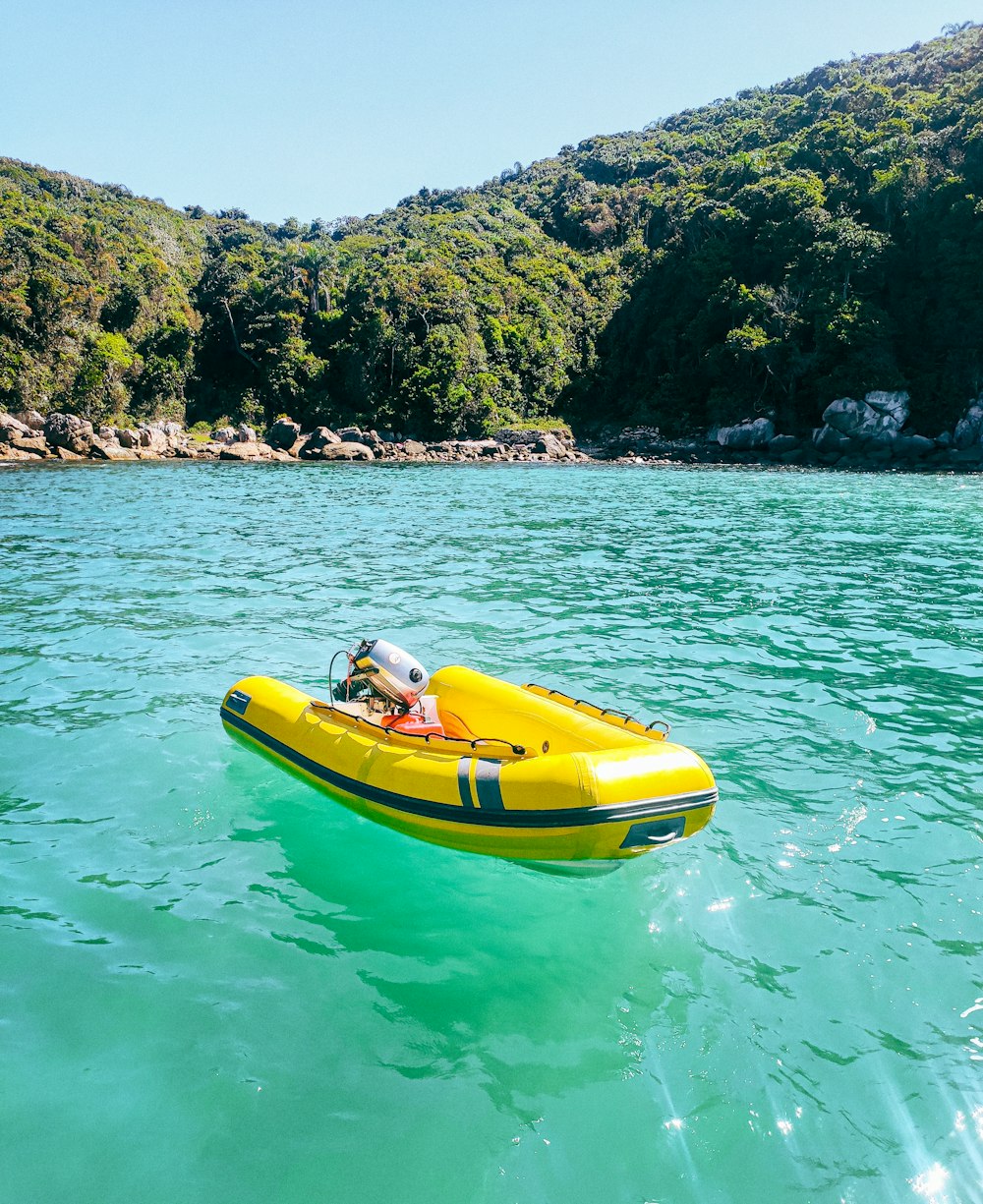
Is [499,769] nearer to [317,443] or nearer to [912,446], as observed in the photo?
[912,446]

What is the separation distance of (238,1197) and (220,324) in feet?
169

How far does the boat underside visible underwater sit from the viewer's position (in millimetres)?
3453

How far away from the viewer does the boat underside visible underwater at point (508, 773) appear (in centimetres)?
345

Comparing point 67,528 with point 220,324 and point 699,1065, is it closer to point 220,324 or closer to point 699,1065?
point 699,1065

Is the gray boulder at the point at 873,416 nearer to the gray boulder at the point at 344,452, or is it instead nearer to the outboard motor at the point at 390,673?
the gray boulder at the point at 344,452

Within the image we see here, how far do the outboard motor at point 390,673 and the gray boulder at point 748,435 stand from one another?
36.9 metres

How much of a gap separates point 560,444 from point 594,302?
20.8m

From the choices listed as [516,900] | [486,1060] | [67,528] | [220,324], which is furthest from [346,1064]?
[220,324]

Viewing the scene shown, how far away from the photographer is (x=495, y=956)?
3424 mm

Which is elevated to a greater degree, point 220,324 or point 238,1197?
point 220,324

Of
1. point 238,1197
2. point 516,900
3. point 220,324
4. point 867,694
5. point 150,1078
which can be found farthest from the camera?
point 220,324

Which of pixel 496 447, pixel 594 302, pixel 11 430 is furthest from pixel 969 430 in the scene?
pixel 11 430

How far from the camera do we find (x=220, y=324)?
47.4 m

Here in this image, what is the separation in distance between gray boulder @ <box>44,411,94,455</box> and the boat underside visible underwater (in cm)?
3374
